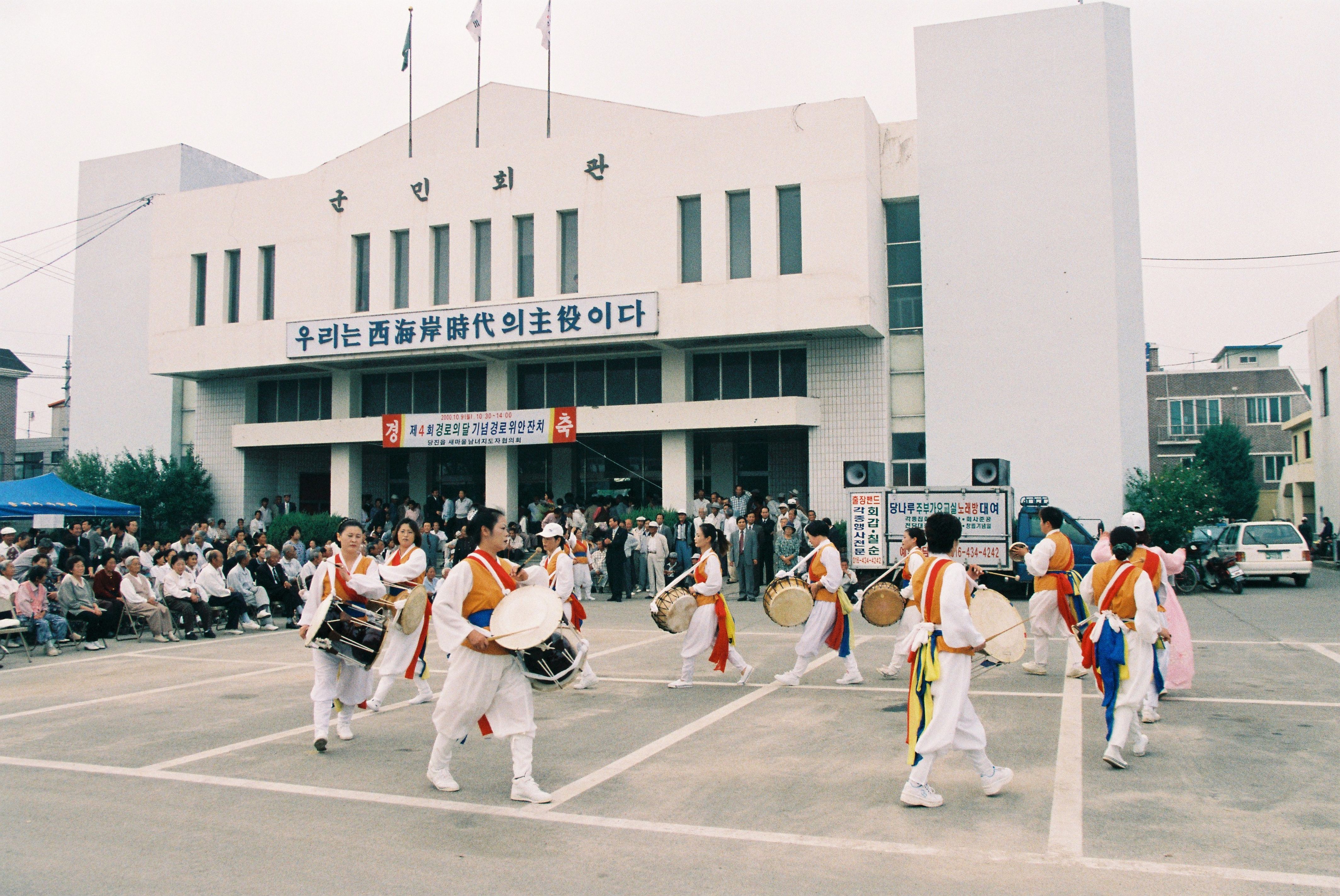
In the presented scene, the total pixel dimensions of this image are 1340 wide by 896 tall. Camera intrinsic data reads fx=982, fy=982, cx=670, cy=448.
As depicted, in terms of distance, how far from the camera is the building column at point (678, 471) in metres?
27.0

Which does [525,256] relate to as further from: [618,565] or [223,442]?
[223,442]

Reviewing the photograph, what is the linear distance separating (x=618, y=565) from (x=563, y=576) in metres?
11.0

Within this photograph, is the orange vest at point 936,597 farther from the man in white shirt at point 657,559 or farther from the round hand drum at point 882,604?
the man in white shirt at point 657,559

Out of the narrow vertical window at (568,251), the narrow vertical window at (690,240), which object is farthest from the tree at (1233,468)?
the narrow vertical window at (568,251)

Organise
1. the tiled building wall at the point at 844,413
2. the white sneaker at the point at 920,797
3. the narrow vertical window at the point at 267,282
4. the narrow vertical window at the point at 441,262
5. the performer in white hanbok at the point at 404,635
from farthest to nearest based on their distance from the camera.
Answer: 1. the narrow vertical window at the point at 267,282
2. the narrow vertical window at the point at 441,262
3. the tiled building wall at the point at 844,413
4. the performer in white hanbok at the point at 404,635
5. the white sneaker at the point at 920,797

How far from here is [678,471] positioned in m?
27.2

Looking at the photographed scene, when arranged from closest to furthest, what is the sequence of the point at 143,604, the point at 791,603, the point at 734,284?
the point at 791,603 → the point at 143,604 → the point at 734,284

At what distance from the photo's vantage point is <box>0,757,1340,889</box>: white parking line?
468 cm

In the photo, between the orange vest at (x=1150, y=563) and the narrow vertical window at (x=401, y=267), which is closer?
the orange vest at (x=1150, y=563)

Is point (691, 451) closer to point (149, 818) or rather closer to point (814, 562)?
point (814, 562)

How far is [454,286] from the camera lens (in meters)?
28.6

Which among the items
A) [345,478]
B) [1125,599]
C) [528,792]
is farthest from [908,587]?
[345,478]

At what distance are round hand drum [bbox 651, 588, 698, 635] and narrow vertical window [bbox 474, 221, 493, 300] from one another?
20301 mm

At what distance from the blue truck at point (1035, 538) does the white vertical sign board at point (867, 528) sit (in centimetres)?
255
